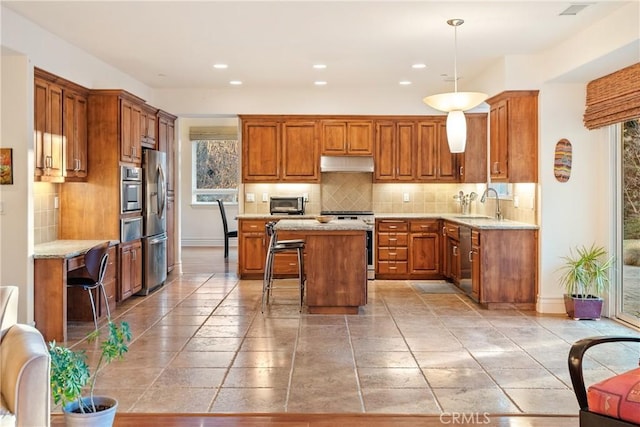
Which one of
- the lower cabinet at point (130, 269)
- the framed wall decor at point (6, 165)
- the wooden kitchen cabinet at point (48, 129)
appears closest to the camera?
the framed wall decor at point (6, 165)

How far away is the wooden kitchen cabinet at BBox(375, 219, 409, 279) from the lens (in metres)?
8.05

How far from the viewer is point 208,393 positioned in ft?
11.8

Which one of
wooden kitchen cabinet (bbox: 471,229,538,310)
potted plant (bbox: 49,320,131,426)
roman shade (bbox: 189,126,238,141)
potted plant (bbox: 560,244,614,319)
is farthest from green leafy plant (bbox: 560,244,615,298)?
roman shade (bbox: 189,126,238,141)

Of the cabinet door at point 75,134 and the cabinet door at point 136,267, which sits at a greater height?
the cabinet door at point 75,134

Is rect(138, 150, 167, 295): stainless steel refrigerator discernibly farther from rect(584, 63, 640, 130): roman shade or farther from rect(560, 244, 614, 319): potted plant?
rect(584, 63, 640, 130): roman shade

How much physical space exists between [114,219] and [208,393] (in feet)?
9.85

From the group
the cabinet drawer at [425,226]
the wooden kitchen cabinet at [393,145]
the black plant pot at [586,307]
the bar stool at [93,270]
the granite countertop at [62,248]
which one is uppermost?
the wooden kitchen cabinet at [393,145]

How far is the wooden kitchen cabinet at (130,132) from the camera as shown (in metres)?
6.17

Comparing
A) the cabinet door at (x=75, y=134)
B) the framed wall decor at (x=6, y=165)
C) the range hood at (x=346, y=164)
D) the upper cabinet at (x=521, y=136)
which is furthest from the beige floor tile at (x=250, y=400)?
the range hood at (x=346, y=164)

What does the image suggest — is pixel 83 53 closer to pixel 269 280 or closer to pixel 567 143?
pixel 269 280

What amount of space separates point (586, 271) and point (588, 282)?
0.11 metres

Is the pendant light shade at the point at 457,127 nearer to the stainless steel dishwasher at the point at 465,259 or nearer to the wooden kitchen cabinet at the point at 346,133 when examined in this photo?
the stainless steel dishwasher at the point at 465,259

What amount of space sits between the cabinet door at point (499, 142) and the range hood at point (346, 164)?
1.95 meters

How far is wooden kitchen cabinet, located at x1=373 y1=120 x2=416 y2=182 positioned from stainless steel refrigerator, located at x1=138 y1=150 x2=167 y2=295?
2983mm
